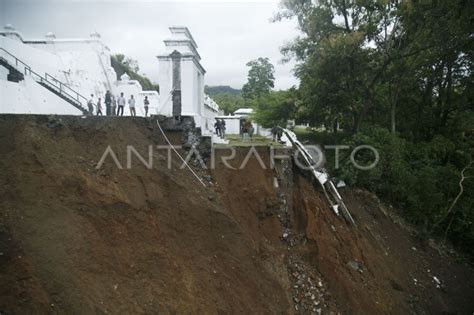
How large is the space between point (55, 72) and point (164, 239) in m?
11.5

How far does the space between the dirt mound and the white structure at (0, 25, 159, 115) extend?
4.00 meters

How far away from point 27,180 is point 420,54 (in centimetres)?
1268

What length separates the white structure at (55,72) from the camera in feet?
30.7

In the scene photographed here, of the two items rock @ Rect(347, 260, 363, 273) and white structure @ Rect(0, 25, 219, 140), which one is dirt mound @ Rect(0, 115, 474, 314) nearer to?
rock @ Rect(347, 260, 363, 273)

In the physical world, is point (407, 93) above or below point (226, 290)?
above

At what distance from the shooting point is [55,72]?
1312 cm

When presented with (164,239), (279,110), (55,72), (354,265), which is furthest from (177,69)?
(55,72)

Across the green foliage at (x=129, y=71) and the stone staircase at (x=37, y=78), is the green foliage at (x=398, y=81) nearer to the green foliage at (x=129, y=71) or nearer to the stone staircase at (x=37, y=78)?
the stone staircase at (x=37, y=78)

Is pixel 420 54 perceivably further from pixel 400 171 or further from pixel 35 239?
pixel 35 239

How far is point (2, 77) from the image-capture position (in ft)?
30.0

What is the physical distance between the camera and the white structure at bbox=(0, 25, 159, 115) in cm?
934

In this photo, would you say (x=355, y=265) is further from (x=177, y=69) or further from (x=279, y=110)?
(x=279, y=110)

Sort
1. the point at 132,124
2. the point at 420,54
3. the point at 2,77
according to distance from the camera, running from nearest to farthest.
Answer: the point at 132,124 < the point at 2,77 < the point at 420,54

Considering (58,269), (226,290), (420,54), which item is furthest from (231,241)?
(420,54)
